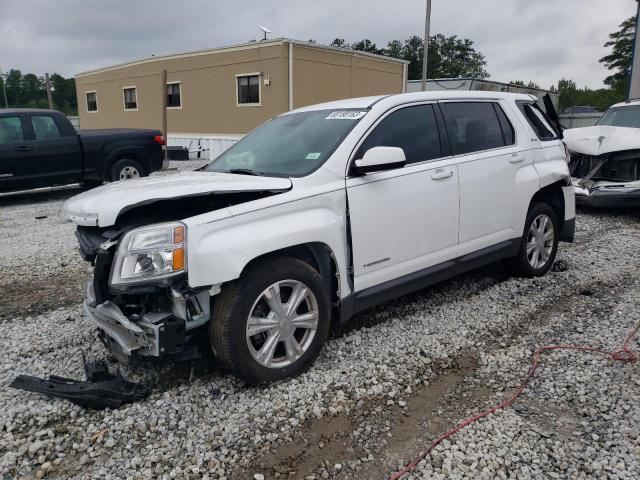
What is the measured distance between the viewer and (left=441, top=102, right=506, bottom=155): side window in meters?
4.34

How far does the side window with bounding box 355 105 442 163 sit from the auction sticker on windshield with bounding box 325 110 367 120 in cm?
17

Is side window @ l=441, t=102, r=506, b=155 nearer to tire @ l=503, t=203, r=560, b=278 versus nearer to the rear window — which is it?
the rear window

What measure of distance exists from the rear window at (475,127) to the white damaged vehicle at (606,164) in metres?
4.53

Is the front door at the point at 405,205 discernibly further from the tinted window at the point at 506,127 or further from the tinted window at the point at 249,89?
the tinted window at the point at 249,89

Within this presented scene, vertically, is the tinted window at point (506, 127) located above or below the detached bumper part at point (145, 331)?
above

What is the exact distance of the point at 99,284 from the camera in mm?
3008

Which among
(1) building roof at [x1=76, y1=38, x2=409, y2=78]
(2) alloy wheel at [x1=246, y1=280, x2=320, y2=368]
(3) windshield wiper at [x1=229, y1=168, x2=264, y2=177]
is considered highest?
(1) building roof at [x1=76, y1=38, x2=409, y2=78]

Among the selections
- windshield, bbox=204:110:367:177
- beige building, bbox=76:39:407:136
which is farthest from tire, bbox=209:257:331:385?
beige building, bbox=76:39:407:136

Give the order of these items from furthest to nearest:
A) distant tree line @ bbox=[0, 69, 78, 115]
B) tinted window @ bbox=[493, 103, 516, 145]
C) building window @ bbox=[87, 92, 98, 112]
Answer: distant tree line @ bbox=[0, 69, 78, 115] → building window @ bbox=[87, 92, 98, 112] → tinted window @ bbox=[493, 103, 516, 145]

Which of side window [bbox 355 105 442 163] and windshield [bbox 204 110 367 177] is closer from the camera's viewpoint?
windshield [bbox 204 110 367 177]

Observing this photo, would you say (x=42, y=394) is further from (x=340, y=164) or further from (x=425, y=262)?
(x=425, y=262)

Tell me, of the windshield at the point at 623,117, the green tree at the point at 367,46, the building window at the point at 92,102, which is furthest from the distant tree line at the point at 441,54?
the windshield at the point at 623,117

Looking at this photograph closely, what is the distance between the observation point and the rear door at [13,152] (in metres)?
9.55

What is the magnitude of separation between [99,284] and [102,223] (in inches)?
14.4
